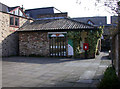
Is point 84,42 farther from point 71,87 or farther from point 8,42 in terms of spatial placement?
point 71,87

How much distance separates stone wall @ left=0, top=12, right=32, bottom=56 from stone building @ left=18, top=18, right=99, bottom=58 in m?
0.95

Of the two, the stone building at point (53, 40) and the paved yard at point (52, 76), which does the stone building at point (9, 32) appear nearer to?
the stone building at point (53, 40)

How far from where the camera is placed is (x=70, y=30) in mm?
16312

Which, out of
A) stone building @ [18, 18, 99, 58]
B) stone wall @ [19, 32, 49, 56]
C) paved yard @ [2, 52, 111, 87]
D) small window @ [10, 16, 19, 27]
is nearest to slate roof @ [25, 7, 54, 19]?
small window @ [10, 16, 19, 27]

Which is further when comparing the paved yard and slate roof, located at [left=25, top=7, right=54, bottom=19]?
slate roof, located at [left=25, top=7, right=54, bottom=19]

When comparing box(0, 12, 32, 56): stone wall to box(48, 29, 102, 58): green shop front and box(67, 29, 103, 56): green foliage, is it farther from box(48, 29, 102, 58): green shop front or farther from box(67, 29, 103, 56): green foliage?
box(67, 29, 103, 56): green foliage

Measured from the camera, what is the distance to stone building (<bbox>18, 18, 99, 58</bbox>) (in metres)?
16.1

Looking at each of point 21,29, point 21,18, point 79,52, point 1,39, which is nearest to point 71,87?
point 79,52

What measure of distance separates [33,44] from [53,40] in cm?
257

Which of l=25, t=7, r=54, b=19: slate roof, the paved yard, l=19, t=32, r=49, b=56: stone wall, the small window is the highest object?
l=25, t=7, r=54, b=19: slate roof

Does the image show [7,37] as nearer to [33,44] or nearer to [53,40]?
[33,44]

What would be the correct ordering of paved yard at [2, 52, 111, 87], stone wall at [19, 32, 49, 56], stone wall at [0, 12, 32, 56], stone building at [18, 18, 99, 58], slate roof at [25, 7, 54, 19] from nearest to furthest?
paved yard at [2, 52, 111, 87], stone building at [18, 18, 99, 58], stone wall at [0, 12, 32, 56], stone wall at [19, 32, 49, 56], slate roof at [25, 7, 54, 19]

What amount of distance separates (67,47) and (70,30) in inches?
73.5

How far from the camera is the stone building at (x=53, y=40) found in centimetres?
1614
